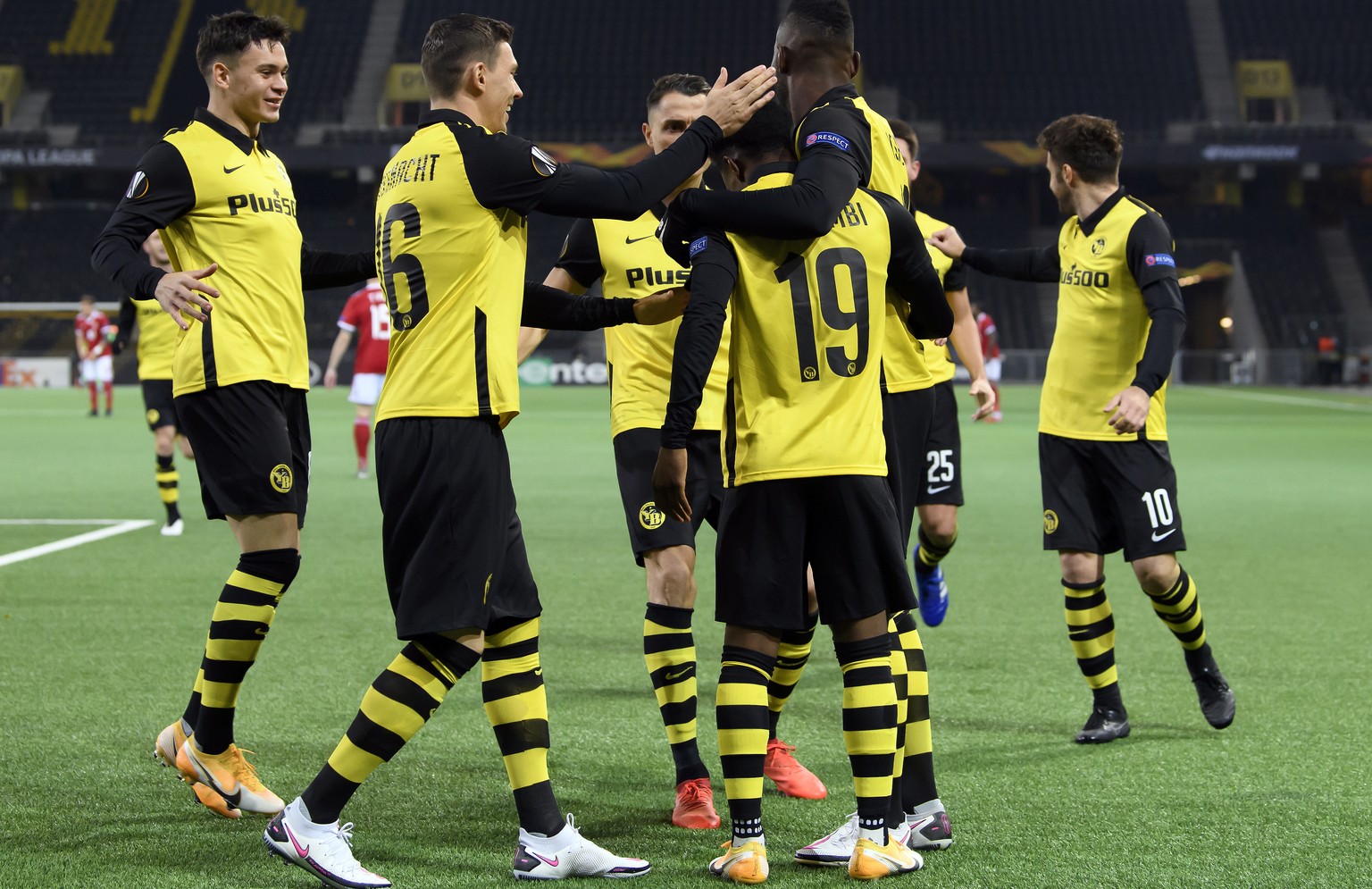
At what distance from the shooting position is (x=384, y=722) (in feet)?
11.3

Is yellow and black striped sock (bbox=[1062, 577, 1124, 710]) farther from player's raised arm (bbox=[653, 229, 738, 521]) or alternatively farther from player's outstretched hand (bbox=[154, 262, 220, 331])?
player's outstretched hand (bbox=[154, 262, 220, 331])

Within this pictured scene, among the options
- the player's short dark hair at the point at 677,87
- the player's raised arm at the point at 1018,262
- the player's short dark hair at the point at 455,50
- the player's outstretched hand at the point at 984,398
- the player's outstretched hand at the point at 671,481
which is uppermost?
the player's short dark hair at the point at 677,87

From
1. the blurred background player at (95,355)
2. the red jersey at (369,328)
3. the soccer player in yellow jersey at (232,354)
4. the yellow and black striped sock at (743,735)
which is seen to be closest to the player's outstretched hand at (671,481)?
the yellow and black striped sock at (743,735)

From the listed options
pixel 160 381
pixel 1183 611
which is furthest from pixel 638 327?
pixel 160 381

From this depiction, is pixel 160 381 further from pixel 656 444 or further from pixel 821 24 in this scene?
pixel 821 24

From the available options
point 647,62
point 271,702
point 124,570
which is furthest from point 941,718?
point 647,62

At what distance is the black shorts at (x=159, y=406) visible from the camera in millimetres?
10734

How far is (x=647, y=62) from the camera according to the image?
4441 centimetres

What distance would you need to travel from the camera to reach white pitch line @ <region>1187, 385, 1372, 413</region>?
28734mm

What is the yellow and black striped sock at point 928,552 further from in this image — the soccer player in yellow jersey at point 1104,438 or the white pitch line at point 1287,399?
the white pitch line at point 1287,399

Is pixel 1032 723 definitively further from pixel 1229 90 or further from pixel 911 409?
pixel 1229 90

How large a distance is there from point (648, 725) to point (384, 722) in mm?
1781

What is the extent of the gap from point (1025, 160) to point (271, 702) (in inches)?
1501

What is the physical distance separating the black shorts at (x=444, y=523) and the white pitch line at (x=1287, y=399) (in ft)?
89.5
